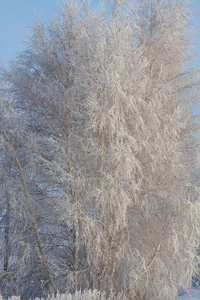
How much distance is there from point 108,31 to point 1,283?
5.78m

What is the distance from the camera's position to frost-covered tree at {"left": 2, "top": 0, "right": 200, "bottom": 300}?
17.8 feet

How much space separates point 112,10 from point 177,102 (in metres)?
2.44

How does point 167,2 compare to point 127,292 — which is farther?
point 167,2

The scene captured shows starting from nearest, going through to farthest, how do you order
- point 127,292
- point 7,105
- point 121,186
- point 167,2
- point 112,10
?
point 121,186 < point 127,292 < point 112,10 < point 7,105 < point 167,2

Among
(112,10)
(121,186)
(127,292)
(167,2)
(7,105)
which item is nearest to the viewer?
(121,186)

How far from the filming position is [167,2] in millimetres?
7207

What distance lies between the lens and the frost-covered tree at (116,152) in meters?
5.43

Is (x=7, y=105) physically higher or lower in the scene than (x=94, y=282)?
higher

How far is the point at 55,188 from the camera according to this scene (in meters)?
7.38

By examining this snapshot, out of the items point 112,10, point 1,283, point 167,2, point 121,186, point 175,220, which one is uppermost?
point 167,2

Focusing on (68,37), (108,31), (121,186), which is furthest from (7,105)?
(121,186)

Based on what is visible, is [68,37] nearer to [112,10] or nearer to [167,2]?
[112,10]

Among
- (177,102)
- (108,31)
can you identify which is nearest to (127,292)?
(177,102)

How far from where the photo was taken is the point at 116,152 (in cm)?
518
